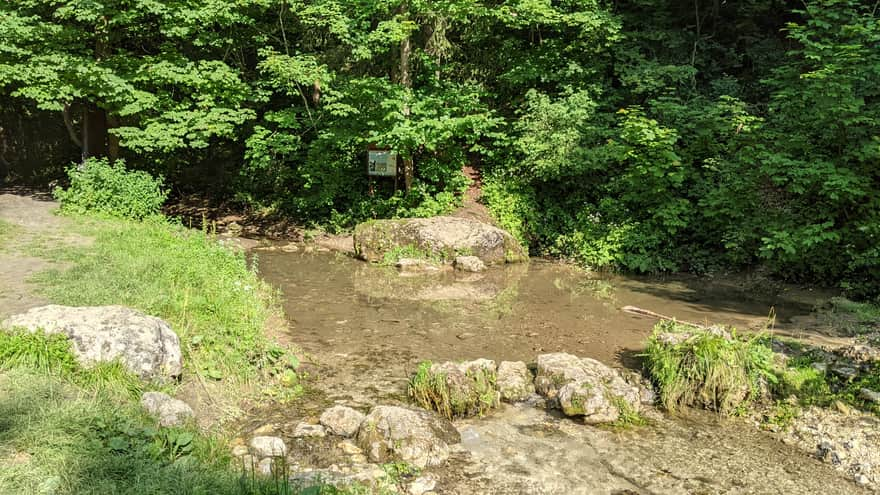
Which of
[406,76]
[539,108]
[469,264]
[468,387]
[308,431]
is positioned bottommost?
[308,431]

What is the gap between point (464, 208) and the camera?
18.2 metres

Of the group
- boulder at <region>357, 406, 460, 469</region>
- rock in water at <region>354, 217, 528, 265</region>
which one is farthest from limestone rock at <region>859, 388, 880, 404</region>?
rock in water at <region>354, 217, 528, 265</region>

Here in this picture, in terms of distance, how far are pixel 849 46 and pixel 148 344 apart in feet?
43.2

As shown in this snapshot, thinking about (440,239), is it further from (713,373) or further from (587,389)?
(713,373)

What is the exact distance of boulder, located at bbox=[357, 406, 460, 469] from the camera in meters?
6.15

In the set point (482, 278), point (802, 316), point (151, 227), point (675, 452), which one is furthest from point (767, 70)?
point (151, 227)

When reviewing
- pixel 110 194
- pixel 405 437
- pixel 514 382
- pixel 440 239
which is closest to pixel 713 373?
pixel 514 382

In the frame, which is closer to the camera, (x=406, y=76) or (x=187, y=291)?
(x=187, y=291)

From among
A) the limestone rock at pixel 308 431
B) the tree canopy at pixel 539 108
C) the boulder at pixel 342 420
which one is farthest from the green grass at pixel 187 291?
A: the tree canopy at pixel 539 108

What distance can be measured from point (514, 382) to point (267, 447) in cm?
326

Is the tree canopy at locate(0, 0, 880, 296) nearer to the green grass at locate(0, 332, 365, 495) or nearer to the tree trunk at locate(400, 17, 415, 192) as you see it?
the tree trunk at locate(400, 17, 415, 192)

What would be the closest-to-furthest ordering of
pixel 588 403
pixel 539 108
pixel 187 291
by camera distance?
pixel 588 403, pixel 187 291, pixel 539 108

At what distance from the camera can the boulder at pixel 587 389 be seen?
7.28 m

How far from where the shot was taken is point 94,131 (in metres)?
19.0
